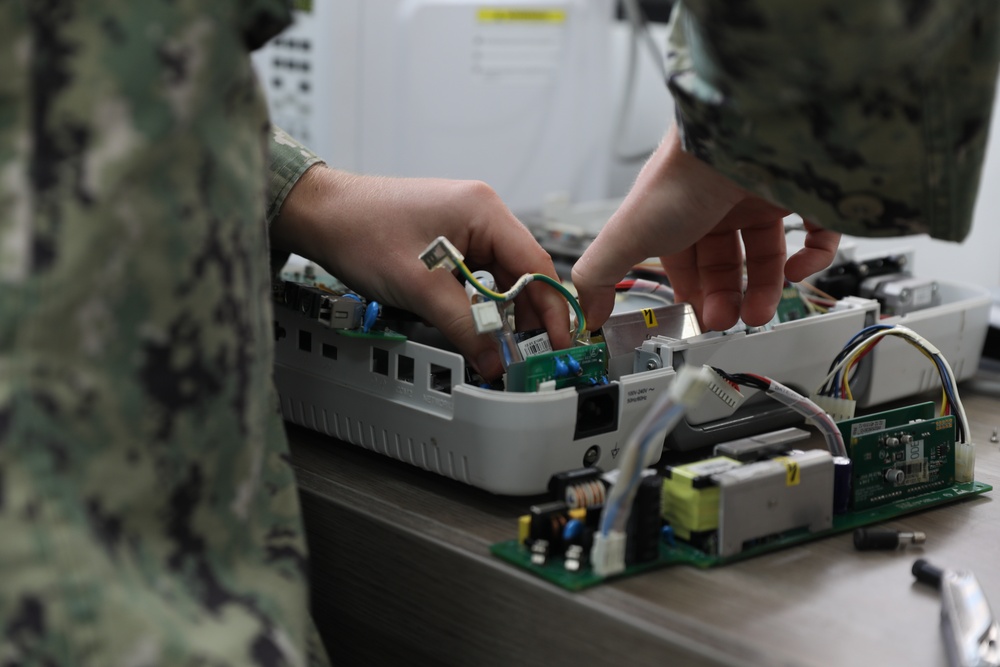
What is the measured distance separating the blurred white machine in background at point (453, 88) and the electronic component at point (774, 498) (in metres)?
1.18

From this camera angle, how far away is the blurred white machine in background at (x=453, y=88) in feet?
5.58

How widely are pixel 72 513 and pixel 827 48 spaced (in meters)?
0.37

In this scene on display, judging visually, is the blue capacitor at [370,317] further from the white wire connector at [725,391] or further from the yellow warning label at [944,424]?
the yellow warning label at [944,424]

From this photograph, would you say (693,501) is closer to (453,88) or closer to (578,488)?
(578,488)

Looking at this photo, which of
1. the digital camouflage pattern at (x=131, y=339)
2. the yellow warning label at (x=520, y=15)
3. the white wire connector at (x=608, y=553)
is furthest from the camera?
the yellow warning label at (x=520, y=15)

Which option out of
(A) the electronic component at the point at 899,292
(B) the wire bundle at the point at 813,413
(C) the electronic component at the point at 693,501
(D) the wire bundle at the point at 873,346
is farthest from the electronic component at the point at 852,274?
(C) the electronic component at the point at 693,501

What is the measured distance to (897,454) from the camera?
0.71 meters

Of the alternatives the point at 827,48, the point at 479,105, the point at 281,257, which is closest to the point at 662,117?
the point at 479,105

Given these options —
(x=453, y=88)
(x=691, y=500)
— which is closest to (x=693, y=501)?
(x=691, y=500)

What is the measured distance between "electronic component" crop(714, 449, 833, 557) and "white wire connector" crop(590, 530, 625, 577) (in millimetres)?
65

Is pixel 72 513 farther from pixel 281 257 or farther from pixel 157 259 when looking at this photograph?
pixel 281 257

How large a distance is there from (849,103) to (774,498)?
232mm

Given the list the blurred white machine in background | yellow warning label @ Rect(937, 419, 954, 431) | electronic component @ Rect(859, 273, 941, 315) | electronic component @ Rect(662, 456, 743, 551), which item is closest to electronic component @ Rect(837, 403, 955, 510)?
yellow warning label @ Rect(937, 419, 954, 431)

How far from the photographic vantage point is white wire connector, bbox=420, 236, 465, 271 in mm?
715
